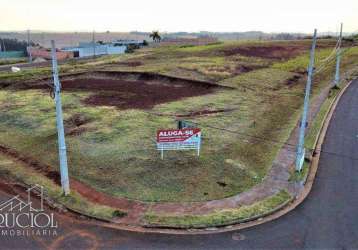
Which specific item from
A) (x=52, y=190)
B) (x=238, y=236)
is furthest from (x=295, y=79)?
(x=52, y=190)

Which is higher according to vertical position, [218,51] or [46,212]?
[218,51]

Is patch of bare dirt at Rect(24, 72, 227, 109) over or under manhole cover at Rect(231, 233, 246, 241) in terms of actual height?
over

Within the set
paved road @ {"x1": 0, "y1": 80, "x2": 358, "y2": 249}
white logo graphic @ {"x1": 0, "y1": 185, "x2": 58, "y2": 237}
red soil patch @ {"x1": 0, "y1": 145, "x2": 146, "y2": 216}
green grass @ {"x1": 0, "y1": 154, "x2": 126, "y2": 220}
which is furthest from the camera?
red soil patch @ {"x1": 0, "y1": 145, "x2": 146, "y2": 216}

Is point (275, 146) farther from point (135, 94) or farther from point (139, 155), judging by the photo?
point (135, 94)

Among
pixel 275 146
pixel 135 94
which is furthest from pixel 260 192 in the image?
pixel 135 94

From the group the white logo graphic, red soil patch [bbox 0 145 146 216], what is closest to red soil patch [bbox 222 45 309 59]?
red soil patch [bbox 0 145 146 216]

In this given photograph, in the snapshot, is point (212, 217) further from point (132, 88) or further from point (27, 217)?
point (132, 88)

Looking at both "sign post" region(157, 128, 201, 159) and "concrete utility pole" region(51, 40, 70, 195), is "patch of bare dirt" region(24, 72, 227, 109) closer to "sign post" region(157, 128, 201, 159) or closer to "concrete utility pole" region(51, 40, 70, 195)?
"sign post" region(157, 128, 201, 159)
